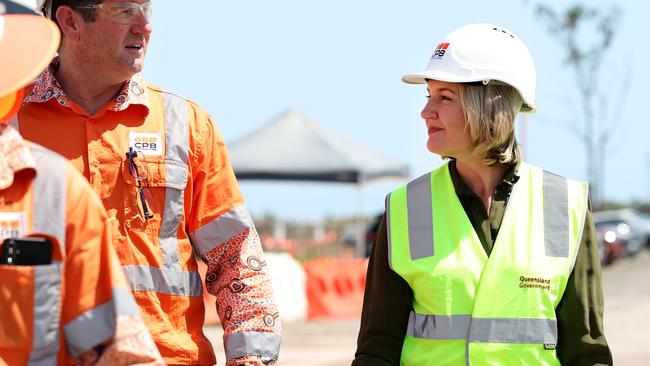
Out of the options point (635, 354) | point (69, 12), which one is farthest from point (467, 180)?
point (635, 354)

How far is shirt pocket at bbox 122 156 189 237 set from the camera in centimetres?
397

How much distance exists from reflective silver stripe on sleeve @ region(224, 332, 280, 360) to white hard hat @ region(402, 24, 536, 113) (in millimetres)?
1110

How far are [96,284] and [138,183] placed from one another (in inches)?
47.2

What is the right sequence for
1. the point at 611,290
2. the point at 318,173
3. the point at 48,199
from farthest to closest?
the point at 611,290
the point at 318,173
the point at 48,199

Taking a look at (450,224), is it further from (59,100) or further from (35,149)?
(35,149)

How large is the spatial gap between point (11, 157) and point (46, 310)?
0.34 metres

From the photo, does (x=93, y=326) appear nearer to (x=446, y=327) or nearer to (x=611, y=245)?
(x=446, y=327)

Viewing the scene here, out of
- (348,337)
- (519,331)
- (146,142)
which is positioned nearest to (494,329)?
(519,331)

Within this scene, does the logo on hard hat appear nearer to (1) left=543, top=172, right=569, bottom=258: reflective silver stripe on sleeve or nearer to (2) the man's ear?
(1) left=543, top=172, right=569, bottom=258: reflective silver stripe on sleeve

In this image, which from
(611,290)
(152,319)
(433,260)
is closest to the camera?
(152,319)

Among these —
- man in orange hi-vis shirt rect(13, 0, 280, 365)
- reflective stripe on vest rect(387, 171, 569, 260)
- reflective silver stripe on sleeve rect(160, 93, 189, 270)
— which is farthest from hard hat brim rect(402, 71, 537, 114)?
reflective silver stripe on sleeve rect(160, 93, 189, 270)

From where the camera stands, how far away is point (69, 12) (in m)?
4.11

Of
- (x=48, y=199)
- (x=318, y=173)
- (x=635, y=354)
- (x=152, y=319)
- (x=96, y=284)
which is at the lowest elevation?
(x=318, y=173)

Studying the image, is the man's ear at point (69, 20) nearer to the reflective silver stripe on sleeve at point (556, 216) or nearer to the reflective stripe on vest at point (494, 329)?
the reflective stripe on vest at point (494, 329)
